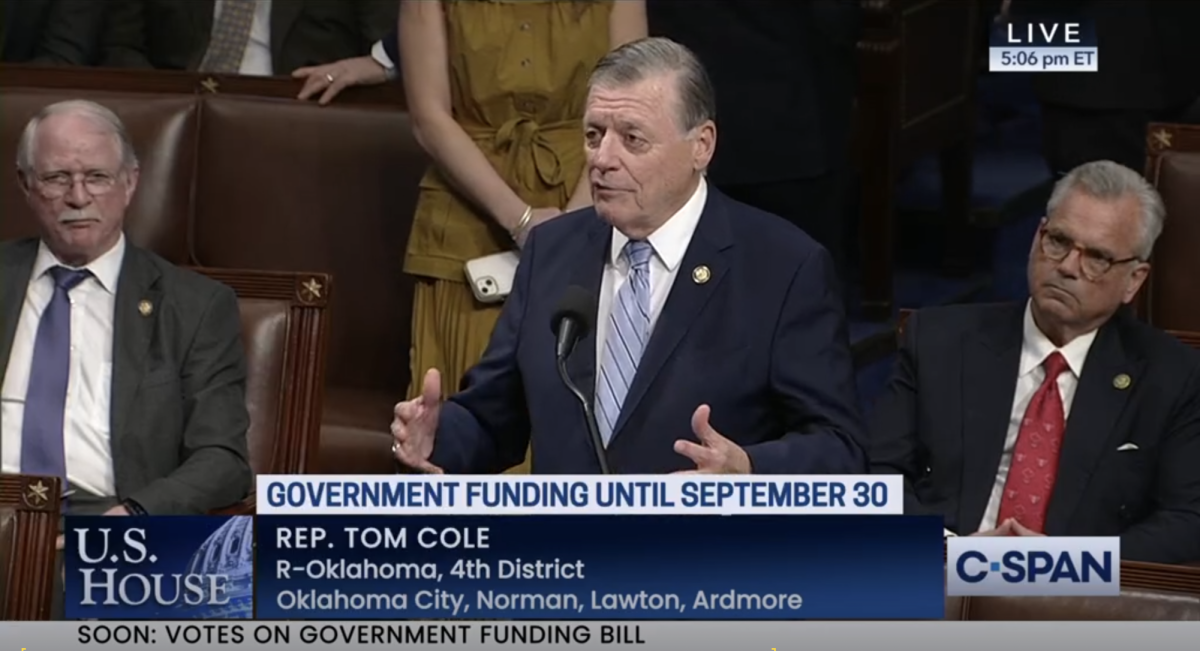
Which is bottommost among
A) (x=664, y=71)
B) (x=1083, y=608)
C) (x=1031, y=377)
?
(x=1083, y=608)

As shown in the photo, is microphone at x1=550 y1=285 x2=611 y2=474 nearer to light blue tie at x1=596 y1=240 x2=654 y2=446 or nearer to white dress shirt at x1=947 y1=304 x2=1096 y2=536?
light blue tie at x1=596 y1=240 x2=654 y2=446

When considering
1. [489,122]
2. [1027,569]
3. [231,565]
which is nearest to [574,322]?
[231,565]

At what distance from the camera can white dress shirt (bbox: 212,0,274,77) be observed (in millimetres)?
3984

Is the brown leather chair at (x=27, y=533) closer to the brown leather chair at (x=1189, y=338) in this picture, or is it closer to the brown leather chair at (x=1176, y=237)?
the brown leather chair at (x=1189, y=338)

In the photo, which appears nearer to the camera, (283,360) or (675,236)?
(675,236)

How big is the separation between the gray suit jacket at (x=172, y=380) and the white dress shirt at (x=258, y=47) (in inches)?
34.1

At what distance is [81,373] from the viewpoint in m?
3.15

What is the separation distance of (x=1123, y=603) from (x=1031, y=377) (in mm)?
333

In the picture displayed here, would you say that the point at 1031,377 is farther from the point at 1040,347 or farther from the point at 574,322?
the point at 574,322

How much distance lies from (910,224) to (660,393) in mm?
1177

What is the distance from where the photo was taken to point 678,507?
2.75 metres

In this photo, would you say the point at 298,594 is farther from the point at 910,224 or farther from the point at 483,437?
the point at 910,224

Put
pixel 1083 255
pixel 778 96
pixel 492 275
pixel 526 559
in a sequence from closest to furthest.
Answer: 1. pixel 526 559
2. pixel 1083 255
3. pixel 492 275
4. pixel 778 96
